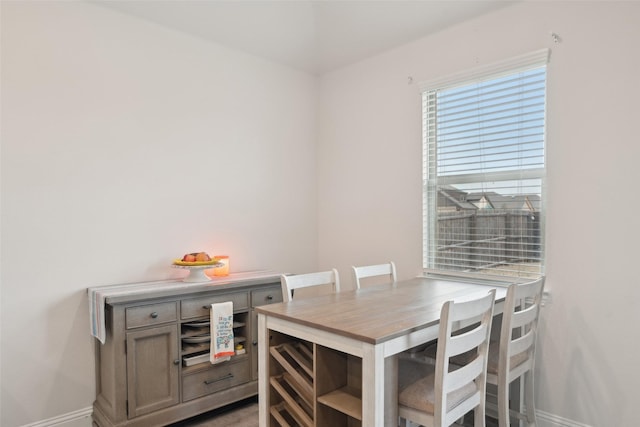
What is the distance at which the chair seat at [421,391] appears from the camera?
164cm

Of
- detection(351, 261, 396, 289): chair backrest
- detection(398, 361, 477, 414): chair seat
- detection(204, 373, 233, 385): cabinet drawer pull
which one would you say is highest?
detection(351, 261, 396, 289): chair backrest

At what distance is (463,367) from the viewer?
1661 millimetres

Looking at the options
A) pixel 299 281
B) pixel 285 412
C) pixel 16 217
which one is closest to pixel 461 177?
pixel 299 281

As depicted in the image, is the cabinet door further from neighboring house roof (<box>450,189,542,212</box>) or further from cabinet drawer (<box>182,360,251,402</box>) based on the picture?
neighboring house roof (<box>450,189,542,212</box>)

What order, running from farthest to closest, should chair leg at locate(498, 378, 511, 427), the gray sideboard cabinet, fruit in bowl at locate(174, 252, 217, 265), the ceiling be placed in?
1. the ceiling
2. fruit in bowl at locate(174, 252, 217, 265)
3. the gray sideboard cabinet
4. chair leg at locate(498, 378, 511, 427)

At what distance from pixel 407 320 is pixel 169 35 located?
8.29 ft

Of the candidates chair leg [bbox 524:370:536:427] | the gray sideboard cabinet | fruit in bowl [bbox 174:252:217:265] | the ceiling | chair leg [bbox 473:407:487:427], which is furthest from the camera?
the ceiling

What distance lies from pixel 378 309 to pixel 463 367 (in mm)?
447

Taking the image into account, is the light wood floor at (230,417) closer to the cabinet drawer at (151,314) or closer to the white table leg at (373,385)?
the cabinet drawer at (151,314)

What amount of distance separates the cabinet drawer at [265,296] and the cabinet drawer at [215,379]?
403 millimetres

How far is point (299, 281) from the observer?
7.52ft

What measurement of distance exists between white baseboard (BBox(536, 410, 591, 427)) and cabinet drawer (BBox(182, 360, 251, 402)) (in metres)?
1.84

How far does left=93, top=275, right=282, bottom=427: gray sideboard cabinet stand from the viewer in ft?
7.54

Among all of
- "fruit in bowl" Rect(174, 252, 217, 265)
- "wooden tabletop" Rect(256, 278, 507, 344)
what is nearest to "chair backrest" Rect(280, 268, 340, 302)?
"wooden tabletop" Rect(256, 278, 507, 344)
